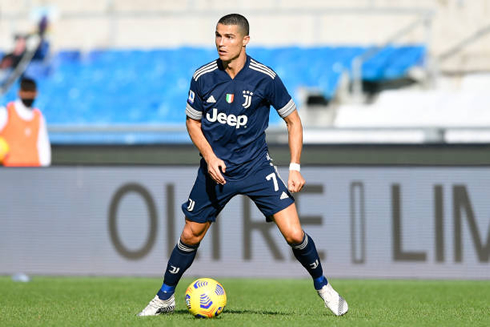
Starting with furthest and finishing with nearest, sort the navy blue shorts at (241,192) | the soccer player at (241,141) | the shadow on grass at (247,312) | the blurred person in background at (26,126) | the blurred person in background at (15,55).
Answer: the blurred person in background at (15,55) → the blurred person in background at (26,126) → the shadow on grass at (247,312) → the navy blue shorts at (241,192) → the soccer player at (241,141)

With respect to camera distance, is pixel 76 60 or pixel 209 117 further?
pixel 76 60

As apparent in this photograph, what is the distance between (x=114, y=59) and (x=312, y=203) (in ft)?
34.0

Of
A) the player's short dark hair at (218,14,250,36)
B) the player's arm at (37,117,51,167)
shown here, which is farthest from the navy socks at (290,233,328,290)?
the player's arm at (37,117,51,167)

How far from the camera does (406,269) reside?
32.5ft

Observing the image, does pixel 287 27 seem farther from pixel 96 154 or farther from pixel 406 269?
pixel 406 269

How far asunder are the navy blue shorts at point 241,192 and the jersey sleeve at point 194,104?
1.36 feet

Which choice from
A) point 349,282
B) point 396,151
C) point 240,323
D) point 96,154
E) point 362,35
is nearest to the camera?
point 240,323

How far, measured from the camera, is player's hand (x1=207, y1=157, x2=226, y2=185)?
618 centimetres

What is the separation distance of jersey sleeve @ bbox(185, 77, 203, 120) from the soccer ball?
1250 mm

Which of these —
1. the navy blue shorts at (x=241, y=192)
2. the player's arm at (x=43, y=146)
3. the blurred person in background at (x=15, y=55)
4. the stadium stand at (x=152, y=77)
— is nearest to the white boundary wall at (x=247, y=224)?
the player's arm at (x=43, y=146)

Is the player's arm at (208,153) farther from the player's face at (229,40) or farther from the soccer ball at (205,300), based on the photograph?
the soccer ball at (205,300)

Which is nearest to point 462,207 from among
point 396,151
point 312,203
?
point 396,151

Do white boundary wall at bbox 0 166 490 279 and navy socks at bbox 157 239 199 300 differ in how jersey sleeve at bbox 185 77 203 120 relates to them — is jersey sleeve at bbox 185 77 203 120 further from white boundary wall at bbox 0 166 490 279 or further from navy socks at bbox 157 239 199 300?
white boundary wall at bbox 0 166 490 279

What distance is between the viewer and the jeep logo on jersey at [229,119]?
6.40 metres
